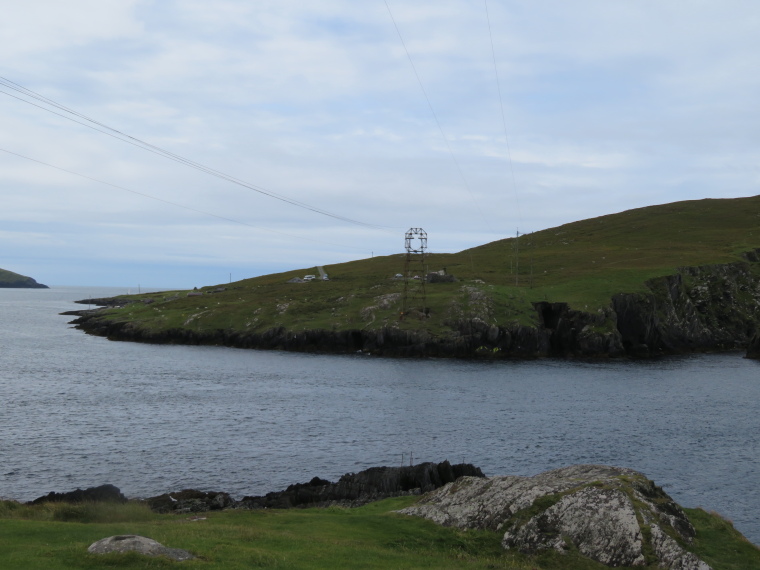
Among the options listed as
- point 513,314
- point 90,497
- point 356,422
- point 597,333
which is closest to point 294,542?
point 90,497

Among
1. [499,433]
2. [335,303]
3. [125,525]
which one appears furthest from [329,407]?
[335,303]

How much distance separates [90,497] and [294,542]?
17.1 m

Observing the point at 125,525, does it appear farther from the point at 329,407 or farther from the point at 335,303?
the point at 335,303

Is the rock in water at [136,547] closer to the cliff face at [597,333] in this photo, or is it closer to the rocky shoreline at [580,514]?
the rocky shoreline at [580,514]

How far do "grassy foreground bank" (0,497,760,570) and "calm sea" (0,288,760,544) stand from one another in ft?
38.0

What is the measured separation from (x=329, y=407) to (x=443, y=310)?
67286 millimetres

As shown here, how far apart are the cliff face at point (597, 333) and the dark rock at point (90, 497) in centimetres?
9146

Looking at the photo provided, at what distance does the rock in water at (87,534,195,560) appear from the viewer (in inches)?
822

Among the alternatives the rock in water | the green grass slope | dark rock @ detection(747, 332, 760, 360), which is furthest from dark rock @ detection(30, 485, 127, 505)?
dark rock @ detection(747, 332, 760, 360)

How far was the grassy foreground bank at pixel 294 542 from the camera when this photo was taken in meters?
21.5

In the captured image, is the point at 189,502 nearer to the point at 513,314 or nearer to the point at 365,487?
the point at 365,487

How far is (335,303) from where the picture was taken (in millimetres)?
155250

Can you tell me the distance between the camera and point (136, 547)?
21.1 meters

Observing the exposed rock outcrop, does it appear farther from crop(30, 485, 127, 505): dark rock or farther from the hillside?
the hillside
